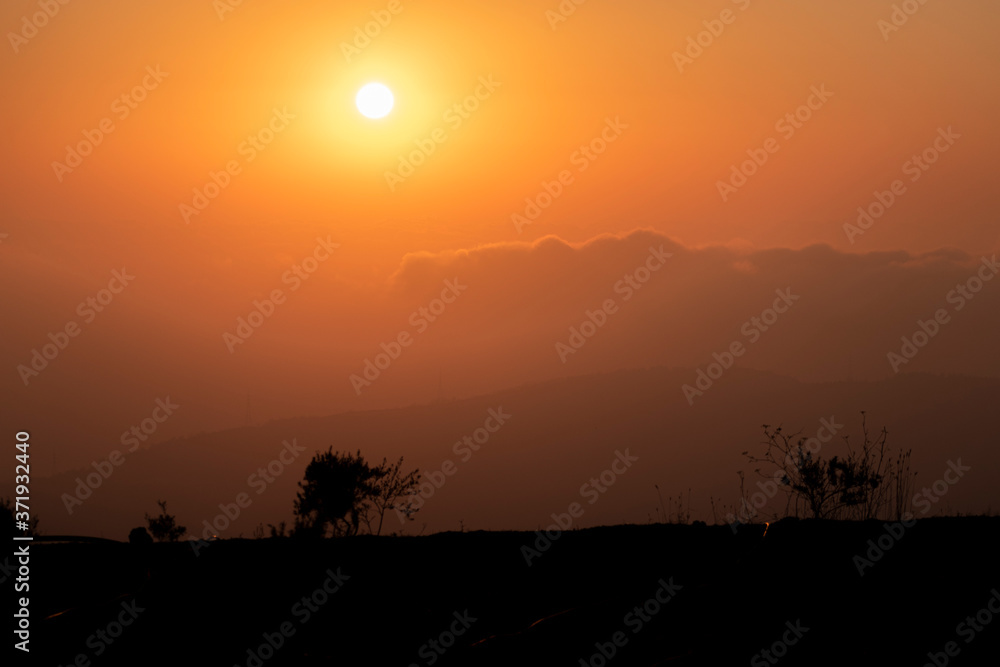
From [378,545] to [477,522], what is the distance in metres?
168

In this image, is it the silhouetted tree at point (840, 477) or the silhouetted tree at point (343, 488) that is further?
the silhouetted tree at point (343, 488)

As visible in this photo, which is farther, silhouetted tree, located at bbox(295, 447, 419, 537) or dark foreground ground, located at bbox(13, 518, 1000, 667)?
silhouetted tree, located at bbox(295, 447, 419, 537)

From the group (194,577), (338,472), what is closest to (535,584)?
(194,577)

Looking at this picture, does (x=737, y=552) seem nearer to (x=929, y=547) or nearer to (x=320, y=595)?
(x=929, y=547)

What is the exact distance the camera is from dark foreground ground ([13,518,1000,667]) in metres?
6.36

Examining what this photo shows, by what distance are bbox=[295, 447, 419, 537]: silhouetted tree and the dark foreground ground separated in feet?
96.0

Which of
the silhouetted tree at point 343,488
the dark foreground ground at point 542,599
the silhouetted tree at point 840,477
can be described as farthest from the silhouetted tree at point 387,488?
the dark foreground ground at point 542,599

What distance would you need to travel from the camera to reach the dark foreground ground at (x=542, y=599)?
251 inches

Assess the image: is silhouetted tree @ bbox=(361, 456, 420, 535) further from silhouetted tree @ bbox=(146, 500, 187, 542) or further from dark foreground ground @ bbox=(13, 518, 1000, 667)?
dark foreground ground @ bbox=(13, 518, 1000, 667)

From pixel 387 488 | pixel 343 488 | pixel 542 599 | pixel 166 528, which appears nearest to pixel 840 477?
pixel 542 599

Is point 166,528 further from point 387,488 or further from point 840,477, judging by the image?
point 840,477

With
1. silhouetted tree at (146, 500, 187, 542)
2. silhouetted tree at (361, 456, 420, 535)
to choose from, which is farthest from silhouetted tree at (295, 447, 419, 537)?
silhouetted tree at (146, 500, 187, 542)

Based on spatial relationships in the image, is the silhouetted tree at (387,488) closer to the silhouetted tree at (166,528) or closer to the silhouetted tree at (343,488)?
the silhouetted tree at (343,488)

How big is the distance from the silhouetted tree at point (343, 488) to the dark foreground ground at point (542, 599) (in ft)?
96.0
